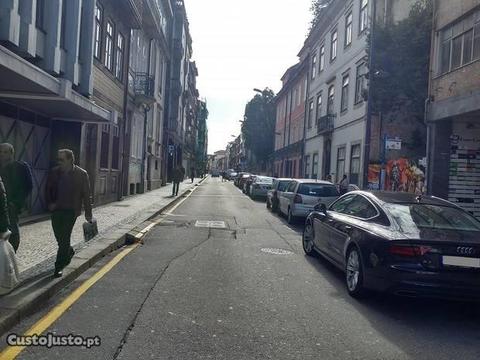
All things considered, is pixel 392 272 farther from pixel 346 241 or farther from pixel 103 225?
pixel 103 225

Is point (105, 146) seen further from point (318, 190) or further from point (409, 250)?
point (409, 250)

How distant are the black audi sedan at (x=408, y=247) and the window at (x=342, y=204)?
43 centimetres

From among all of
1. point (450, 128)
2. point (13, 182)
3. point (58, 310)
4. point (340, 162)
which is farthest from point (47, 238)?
point (340, 162)

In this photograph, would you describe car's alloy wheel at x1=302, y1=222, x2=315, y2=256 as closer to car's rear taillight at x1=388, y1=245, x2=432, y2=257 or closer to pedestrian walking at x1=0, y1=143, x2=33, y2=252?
car's rear taillight at x1=388, y1=245, x2=432, y2=257

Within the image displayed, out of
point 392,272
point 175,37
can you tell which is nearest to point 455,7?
point 392,272

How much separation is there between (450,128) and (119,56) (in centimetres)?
1286

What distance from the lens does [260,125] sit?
6638cm

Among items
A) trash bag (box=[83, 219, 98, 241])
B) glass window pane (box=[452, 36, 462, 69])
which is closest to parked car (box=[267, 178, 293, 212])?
glass window pane (box=[452, 36, 462, 69])

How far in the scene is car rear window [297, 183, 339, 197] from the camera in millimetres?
15641

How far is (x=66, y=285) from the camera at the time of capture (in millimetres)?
6402

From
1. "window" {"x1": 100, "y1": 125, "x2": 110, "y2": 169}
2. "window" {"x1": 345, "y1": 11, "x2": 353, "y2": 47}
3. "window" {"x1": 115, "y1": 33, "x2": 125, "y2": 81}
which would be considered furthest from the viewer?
"window" {"x1": 345, "y1": 11, "x2": 353, "y2": 47}

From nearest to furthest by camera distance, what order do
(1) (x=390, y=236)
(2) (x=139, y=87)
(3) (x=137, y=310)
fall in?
1. (3) (x=137, y=310)
2. (1) (x=390, y=236)
3. (2) (x=139, y=87)

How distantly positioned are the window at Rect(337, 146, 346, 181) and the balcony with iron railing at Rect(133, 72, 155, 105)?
1092 centimetres

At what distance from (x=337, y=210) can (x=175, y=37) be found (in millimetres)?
35720
